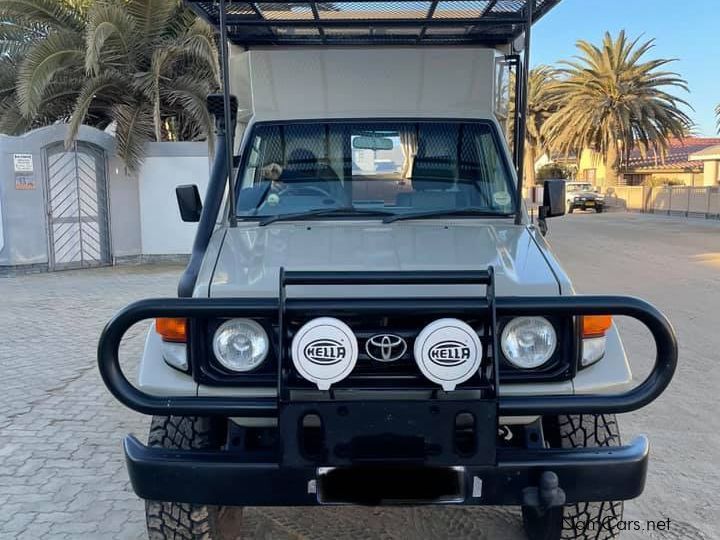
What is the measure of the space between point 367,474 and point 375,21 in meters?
3.33

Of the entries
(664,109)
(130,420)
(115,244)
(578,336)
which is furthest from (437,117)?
(664,109)

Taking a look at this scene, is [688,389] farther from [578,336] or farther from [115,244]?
[115,244]


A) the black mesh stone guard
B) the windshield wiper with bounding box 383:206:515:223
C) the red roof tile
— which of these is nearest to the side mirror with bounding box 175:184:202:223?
the windshield wiper with bounding box 383:206:515:223

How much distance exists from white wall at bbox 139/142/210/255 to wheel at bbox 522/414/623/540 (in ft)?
37.2

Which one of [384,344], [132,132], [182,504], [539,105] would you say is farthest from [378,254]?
[539,105]

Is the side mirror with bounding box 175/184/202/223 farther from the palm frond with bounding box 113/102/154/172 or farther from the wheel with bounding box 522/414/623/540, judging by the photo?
the palm frond with bounding box 113/102/154/172

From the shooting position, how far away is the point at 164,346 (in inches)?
106

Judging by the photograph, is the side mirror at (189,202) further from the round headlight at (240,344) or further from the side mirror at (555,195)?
the side mirror at (555,195)

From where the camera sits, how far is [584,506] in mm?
2889

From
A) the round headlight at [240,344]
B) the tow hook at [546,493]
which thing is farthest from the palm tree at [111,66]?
the tow hook at [546,493]

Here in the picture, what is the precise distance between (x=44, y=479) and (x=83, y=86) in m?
10.7

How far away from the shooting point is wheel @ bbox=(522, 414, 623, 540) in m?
2.79

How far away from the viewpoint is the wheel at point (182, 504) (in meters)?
2.75

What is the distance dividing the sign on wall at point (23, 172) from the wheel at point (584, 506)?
38.2ft
